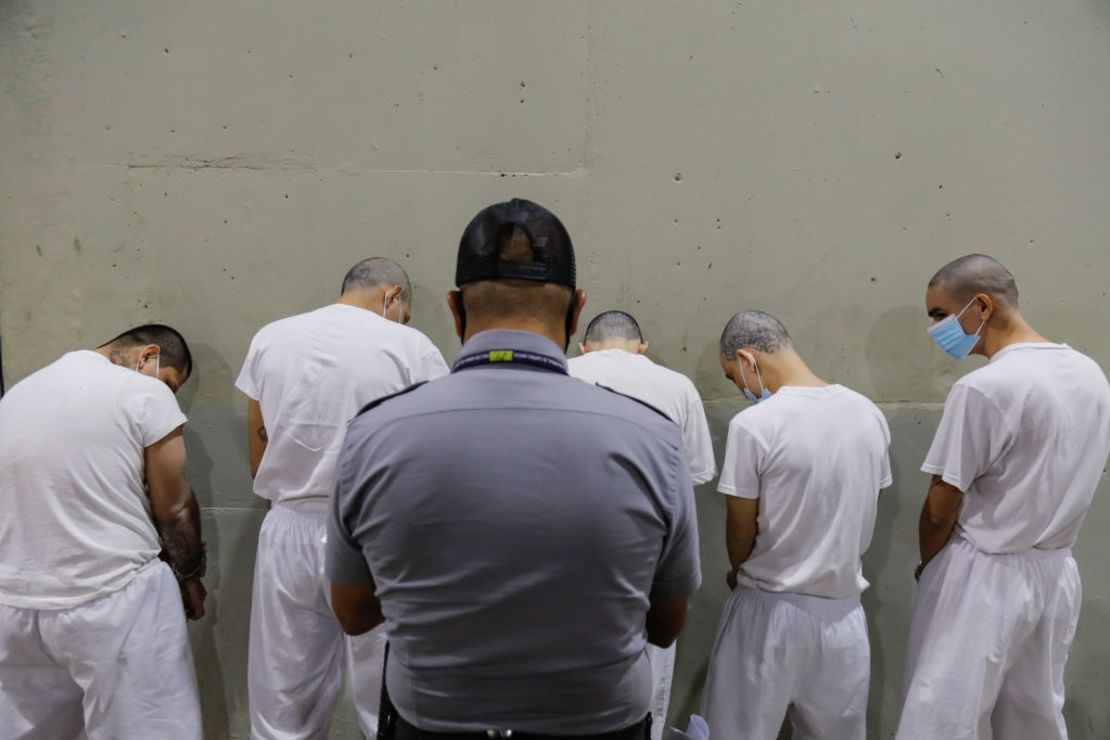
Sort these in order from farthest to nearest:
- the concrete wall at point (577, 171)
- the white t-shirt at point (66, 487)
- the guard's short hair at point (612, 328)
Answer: the concrete wall at point (577, 171)
the guard's short hair at point (612, 328)
the white t-shirt at point (66, 487)

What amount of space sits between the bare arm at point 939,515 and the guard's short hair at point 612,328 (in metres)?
1.07

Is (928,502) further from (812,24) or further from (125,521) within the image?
(125,521)

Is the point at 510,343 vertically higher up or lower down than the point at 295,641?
higher up

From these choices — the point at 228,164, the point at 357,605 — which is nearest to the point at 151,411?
the point at 228,164

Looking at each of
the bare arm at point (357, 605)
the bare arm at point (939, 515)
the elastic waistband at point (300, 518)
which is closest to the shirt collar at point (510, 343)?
the bare arm at point (357, 605)

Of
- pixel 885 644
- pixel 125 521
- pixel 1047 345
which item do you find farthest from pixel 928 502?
pixel 125 521

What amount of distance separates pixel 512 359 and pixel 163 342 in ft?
6.33

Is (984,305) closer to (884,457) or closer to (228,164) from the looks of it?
(884,457)

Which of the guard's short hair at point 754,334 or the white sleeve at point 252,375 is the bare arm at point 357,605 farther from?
the guard's short hair at point 754,334

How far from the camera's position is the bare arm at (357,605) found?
139 centimetres

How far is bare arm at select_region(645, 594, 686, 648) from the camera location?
1439mm

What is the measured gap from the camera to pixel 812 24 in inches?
119

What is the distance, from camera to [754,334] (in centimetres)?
269

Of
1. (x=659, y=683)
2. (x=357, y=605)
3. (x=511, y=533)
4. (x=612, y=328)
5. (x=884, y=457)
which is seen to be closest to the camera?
(x=511, y=533)
